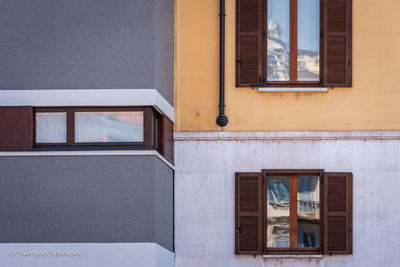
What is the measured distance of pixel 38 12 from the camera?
12.9 m

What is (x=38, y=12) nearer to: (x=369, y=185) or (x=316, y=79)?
(x=316, y=79)

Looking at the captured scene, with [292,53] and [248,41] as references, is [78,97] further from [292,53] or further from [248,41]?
[292,53]

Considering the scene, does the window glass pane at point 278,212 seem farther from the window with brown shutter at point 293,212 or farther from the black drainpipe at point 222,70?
the black drainpipe at point 222,70

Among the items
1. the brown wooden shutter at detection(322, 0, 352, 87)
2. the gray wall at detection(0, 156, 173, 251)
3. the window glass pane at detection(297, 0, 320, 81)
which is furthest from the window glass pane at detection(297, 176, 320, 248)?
the gray wall at detection(0, 156, 173, 251)

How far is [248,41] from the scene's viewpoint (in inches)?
569

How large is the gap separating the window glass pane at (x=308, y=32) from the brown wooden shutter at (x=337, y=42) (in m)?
0.15

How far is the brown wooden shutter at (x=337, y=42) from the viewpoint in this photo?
566 inches

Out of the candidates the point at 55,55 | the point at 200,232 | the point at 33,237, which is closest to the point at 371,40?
the point at 200,232

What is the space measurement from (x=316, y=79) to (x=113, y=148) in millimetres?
3665

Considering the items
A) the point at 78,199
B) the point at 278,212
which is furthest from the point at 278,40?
the point at 78,199

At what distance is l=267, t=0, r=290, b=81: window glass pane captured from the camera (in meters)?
14.4

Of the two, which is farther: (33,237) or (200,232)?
(200,232)

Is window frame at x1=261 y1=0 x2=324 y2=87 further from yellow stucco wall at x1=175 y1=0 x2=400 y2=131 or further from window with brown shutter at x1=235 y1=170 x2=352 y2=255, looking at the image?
window with brown shutter at x1=235 y1=170 x2=352 y2=255

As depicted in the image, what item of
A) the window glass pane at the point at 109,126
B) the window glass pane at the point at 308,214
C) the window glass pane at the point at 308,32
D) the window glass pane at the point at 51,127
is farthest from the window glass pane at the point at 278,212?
the window glass pane at the point at 51,127
